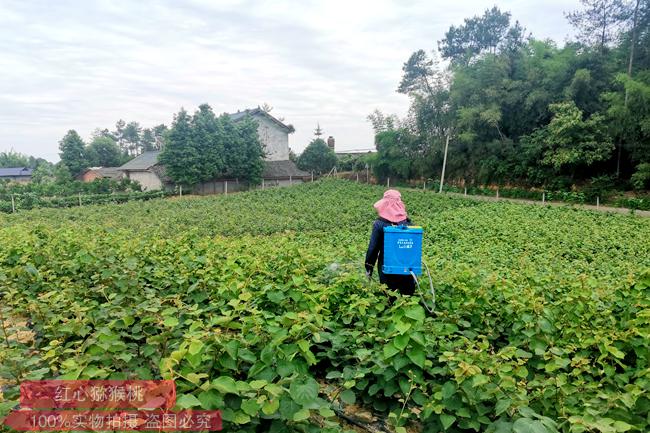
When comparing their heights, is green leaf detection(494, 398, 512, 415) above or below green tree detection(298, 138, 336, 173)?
below

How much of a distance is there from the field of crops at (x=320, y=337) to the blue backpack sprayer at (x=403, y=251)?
0.33 meters

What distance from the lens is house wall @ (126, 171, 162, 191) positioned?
103ft

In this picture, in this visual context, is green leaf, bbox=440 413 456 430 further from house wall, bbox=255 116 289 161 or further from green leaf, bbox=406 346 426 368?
house wall, bbox=255 116 289 161

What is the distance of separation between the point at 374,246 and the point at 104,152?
171ft

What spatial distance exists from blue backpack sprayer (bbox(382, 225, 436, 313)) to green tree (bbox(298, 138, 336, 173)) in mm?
37749

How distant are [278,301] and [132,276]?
145 cm

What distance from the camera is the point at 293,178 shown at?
123 ft

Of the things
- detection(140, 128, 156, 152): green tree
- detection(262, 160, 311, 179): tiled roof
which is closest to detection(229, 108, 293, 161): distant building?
detection(262, 160, 311, 179): tiled roof

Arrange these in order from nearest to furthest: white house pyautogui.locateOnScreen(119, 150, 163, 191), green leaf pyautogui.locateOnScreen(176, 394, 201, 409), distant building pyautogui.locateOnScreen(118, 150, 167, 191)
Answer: green leaf pyautogui.locateOnScreen(176, 394, 201, 409) < distant building pyautogui.locateOnScreen(118, 150, 167, 191) < white house pyautogui.locateOnScreen(119, 150, 163, 191)

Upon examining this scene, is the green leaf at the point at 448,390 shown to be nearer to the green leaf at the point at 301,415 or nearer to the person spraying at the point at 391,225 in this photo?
the green leaf at the point at 301,415

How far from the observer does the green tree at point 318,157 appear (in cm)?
4128

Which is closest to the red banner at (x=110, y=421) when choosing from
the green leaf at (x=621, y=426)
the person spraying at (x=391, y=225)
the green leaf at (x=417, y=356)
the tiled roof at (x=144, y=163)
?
the green leaf at (x=417, y=356)

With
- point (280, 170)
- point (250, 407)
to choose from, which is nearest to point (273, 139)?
point (280, 170)

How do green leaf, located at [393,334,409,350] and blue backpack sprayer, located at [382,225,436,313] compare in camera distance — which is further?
blue backpack sprayer, located at [382,225,436,313]
